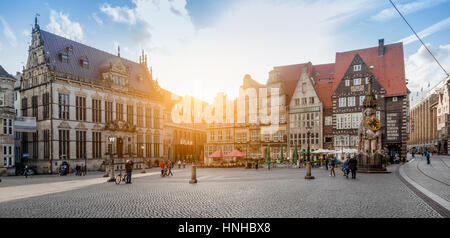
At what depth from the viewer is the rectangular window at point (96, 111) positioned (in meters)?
44.8

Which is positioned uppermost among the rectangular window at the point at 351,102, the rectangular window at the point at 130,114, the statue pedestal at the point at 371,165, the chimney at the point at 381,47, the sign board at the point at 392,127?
the chimney at the point at 381,47

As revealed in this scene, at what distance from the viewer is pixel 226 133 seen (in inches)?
2386

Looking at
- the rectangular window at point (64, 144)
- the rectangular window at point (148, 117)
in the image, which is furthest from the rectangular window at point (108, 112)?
the rectangular window at point (148, 117)

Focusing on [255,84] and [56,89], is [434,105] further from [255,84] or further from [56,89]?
[56,89]

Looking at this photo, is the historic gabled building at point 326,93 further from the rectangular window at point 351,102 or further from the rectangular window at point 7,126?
the rectangular window at point 7,126

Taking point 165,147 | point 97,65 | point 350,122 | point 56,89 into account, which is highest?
point 97,65

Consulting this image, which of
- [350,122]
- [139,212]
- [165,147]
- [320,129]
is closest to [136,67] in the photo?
[165,147]

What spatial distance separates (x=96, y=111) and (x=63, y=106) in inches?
194

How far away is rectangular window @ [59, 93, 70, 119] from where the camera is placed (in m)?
40.6

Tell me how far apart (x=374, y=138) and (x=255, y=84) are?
109ft

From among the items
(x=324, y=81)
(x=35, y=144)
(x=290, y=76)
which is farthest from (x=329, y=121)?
(x=35, y=144)

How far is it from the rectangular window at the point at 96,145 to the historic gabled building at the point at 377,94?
35365mm

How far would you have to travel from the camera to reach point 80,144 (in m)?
42.6

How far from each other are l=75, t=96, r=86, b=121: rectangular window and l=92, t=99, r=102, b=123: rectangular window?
1.46 metres
